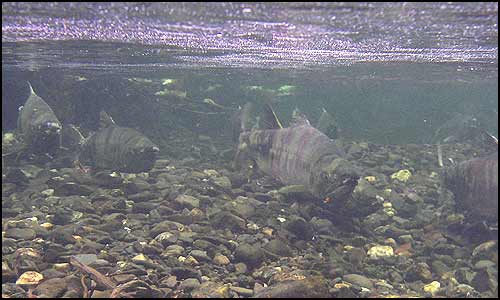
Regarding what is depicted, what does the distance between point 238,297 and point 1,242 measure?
12.3 ft

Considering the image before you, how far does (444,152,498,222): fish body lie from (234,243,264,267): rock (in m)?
4.11

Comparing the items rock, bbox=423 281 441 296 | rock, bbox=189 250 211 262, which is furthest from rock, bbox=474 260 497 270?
rock, bbox=189 250 211 262

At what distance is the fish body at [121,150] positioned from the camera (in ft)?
30.9

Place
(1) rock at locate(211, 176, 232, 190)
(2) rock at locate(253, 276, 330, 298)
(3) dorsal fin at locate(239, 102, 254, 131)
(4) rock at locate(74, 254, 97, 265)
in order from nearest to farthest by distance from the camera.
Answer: (2) rock at locate(253, 276, 330, 298), (4) rock at locate(74, 254, 97, 265), (1) rock at locate(211, 176, 232, 190), (3) dorsal fin at locate(239, 102, 254, 131)

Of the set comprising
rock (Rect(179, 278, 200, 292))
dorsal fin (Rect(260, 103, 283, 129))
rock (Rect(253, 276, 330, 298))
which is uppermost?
dorsal fin (Rect(260, 103, 283, 129))

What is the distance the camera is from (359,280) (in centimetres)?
538

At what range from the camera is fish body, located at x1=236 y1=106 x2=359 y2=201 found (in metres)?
7.36

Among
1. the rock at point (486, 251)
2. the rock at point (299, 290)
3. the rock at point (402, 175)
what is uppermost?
the rock at point (299, 290)

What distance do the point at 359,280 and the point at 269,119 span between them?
17.3 ft

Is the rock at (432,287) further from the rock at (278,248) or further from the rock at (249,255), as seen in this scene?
the rock at (249,255)

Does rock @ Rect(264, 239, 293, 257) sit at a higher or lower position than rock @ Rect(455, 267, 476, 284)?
lower

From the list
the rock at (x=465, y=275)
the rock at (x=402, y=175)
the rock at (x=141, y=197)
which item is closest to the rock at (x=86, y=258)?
the rock at (x=141, y=197)

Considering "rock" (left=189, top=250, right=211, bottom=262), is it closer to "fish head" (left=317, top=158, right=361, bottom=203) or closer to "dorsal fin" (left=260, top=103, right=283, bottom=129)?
"fish head" (left=317, top=158, right=361, bottom=203)

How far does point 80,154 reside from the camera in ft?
35.2
